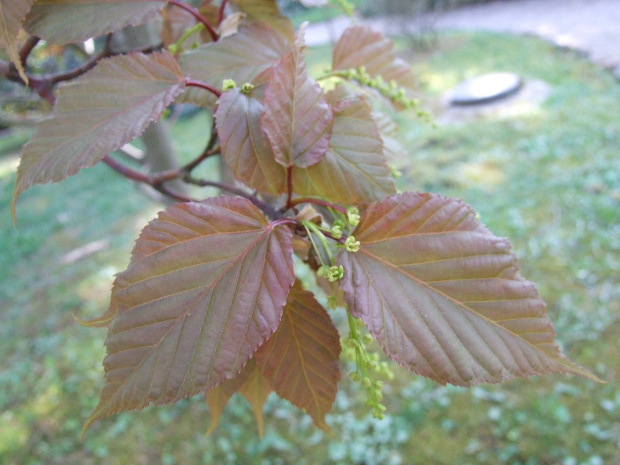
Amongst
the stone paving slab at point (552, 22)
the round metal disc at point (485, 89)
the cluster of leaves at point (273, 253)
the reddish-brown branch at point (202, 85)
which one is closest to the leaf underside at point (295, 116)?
the cluster of leaves at point (273, 253)

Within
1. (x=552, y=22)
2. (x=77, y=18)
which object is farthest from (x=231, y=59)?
(x=552, y=22)

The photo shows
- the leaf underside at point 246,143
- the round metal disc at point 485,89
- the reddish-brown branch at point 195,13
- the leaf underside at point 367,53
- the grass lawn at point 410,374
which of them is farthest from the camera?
the round metal disc at point 485,89

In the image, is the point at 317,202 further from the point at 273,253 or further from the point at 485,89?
the point at 485,89

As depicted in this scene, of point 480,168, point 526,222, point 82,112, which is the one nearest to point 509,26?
point 480,168

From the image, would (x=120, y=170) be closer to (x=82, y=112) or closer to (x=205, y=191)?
(x=82, y=112)

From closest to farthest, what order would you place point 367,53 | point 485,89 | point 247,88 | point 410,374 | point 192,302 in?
point 192,302 < point 247,88 < point 367,53 < point 410,374 < point 485,89

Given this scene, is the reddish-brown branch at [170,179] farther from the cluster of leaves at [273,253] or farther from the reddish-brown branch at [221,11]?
the reddish-brown branch at [221,11]
